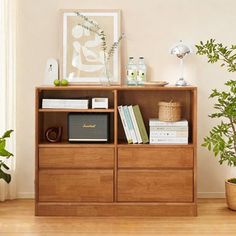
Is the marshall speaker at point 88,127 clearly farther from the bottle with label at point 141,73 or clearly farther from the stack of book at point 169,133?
the bottle with label at point 141,73

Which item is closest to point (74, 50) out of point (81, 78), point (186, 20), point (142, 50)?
point (81, 78)

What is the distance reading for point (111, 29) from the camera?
4527 millimetres

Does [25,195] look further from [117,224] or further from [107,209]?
[117,224]

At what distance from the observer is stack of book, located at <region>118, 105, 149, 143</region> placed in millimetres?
4230

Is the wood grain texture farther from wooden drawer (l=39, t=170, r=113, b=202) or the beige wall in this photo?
the beige wall

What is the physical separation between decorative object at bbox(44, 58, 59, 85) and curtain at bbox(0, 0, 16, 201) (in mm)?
290

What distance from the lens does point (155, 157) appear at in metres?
4.17

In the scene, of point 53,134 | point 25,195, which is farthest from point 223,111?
point 25,195

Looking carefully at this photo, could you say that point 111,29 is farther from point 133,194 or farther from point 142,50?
point 133,194

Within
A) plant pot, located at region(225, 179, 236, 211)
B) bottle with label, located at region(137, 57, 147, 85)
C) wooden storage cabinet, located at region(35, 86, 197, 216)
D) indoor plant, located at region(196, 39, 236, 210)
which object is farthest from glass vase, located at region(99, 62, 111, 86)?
plant pot, located at region(225, 179, 236, 211)

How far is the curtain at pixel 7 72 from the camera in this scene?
4465 millimetres

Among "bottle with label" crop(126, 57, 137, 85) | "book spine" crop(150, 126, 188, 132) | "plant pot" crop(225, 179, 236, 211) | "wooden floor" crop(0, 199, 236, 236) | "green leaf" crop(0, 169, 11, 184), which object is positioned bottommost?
"wooden floor" crop(0, 199, 236, 236)

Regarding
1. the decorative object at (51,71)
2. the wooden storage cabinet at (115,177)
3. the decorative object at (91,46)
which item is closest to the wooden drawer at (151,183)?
the wooden storage cabinet at (115,177)

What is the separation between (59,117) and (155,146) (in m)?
0.92
